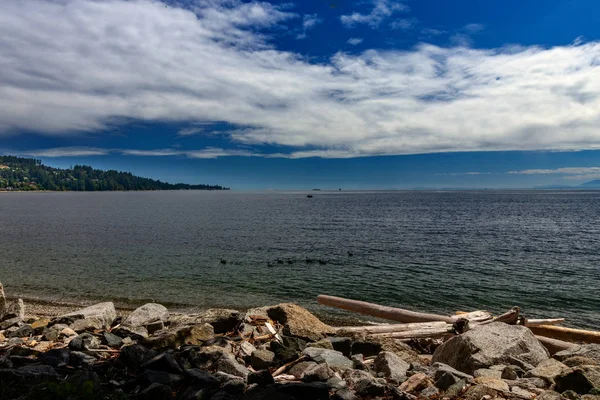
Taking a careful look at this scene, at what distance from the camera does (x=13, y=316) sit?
15.4 m

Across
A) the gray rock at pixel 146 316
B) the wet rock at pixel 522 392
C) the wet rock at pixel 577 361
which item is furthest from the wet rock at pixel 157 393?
the wet rock at pixel 577 361

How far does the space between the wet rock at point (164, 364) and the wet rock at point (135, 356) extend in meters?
0.41

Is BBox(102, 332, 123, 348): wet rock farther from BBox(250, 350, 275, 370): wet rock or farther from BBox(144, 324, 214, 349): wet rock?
BBox(250, 350, 275, 370): wet rock

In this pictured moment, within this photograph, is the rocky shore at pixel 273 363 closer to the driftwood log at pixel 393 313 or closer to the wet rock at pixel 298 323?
the wet rock at pixel 298 323

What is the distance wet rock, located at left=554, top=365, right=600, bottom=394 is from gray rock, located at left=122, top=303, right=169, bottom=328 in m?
11.8

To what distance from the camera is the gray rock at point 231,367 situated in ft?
28.4

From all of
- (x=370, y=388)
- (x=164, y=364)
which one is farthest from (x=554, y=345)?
(x=164, y=364)

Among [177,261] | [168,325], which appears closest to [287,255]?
[177,261]

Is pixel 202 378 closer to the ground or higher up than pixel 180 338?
higher up

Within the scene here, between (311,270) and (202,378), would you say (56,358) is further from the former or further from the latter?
(311,270)

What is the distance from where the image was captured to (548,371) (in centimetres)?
901

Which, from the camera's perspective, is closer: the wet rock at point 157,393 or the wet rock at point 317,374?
the wet rock at point 157,393

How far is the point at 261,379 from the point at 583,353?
28.7 feet

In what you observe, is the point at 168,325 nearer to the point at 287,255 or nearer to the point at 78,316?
the point at 78,316
